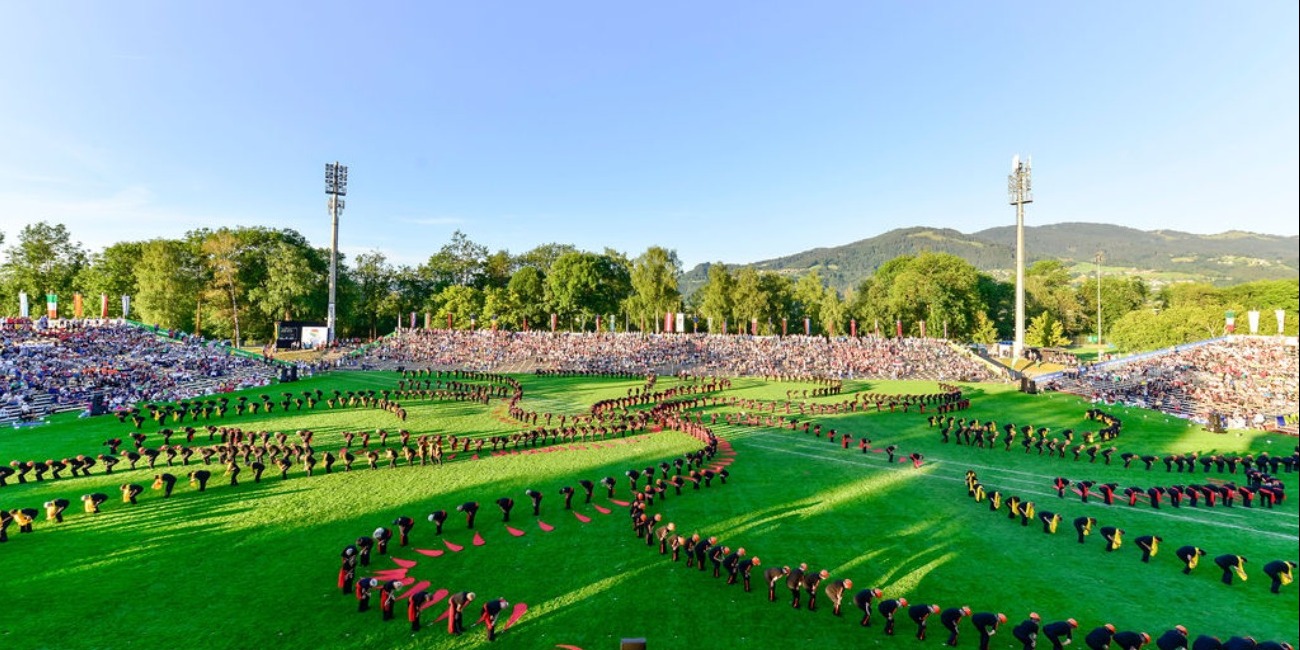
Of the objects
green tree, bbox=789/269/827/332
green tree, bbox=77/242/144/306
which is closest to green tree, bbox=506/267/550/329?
green tree, bbox=789/269/827/332

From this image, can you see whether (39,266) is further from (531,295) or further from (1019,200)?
(1019,200)

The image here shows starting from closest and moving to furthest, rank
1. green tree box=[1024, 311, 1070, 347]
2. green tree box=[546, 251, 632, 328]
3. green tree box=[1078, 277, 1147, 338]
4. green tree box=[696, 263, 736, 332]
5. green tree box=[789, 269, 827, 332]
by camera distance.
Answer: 1. green tree box=[1024, 311, 1070, 347]
2. green tree box=[696, 263, 736, 332]
3. green tree box=[546, 251, 632, 328]
4. green tree box=[789, 269, 827, 332]
5. green tree box=[1078, 277, 1147, 338]

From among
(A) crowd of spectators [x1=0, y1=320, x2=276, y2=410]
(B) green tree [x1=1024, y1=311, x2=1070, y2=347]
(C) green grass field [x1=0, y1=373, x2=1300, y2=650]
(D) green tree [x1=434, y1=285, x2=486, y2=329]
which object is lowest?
(C) green grass field [x1=0, y1=373, x2=1300, y2=650]

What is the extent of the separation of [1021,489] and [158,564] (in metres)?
22.7

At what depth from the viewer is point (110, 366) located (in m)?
34.0

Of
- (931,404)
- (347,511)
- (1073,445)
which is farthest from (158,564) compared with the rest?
(931,404)

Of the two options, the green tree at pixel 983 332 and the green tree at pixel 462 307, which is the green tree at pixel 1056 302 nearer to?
the green tree at pixel 983 332

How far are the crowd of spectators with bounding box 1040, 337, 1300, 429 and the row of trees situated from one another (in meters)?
20.9

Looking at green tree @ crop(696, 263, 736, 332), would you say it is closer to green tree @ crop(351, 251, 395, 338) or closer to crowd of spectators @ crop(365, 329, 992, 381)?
crowd of spectators @ crop(365, 329, 992, 381)

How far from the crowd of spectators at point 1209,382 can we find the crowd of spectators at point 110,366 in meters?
55.8

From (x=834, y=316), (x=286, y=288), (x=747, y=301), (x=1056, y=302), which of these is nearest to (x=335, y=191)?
(x=286, y=288)

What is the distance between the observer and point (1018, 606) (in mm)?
9984

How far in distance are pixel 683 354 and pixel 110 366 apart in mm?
42224

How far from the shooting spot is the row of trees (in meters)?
60.1
